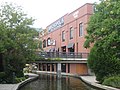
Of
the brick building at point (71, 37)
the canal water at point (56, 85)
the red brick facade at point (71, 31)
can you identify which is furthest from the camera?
the red brick facade at point (71, 31)

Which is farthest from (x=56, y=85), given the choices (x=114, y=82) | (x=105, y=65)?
(x=114, y=82)

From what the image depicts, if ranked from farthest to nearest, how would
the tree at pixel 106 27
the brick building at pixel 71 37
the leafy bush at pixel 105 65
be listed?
the brick building at pixel 71 37, the leafy bush at pixel 105 65, the tree at pixel 106 27

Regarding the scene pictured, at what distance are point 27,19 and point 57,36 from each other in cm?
3644

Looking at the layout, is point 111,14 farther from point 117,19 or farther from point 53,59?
point 53,59

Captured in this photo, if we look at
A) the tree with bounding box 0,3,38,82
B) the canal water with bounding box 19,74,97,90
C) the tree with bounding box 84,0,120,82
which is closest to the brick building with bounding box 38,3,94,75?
the tree with bounding box 0,3,38,82

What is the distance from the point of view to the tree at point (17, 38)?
3309cm

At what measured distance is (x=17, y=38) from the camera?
34.8 meters

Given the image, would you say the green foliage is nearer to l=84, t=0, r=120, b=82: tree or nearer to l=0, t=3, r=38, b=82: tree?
l=84, t=0, r=120, b=82: tree

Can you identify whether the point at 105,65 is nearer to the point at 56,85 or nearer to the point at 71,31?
the point at 56,85

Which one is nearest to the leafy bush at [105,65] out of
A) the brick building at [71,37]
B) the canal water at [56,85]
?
the canal water at [56,85]

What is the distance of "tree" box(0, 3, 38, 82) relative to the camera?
33094mm

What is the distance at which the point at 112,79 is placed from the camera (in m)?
25.7

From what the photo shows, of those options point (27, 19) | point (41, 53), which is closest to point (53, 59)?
point (41, 53)

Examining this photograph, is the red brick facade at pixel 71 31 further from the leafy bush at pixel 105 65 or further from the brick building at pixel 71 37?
the leafy bush at pixel 105 65
